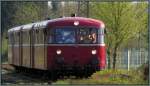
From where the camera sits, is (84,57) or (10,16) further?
(10,16)

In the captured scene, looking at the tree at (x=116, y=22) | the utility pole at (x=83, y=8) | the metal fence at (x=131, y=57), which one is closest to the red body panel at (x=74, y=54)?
the tree at (x=116, y=22)

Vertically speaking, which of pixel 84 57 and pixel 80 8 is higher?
pixel 80 8

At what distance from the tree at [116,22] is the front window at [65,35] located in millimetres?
5382

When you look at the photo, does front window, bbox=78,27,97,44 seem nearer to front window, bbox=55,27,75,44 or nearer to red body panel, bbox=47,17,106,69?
red body panel, bbox=47,17,106,69

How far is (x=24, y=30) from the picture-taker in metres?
26.8

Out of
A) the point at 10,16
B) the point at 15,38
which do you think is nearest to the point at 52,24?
the point at 15,38

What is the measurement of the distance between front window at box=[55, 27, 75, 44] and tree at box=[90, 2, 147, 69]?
5382 millimetres

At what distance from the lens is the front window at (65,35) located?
833 inches

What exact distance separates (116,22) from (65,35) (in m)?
6.37

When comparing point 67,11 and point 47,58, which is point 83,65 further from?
point 67,11

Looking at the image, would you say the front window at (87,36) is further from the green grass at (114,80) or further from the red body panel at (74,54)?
the green grass at (114,80)

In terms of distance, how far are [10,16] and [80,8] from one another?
1344 centimetres

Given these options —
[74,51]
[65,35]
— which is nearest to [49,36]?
[65,35]

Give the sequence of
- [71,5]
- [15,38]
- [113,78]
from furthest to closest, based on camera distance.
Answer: [71,5] → [15,38] → [113,78]
